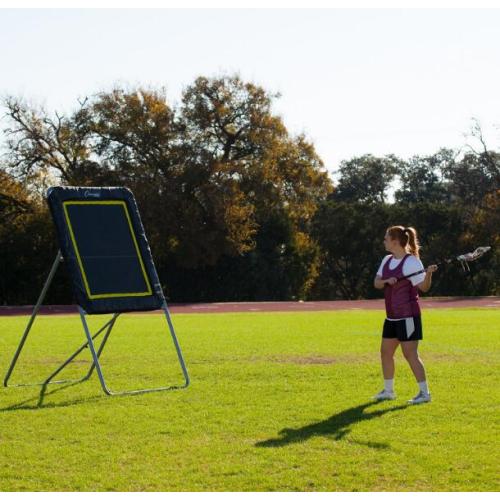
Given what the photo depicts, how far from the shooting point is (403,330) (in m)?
9.64

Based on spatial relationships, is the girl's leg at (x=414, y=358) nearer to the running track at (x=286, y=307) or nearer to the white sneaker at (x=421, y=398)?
the white sneaker at (x=421, y=398)

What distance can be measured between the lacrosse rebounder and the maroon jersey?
280 centimetres

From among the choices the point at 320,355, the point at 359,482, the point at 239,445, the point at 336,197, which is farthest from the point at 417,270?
the point at 336,197

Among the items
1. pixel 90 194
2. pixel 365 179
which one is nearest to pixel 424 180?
pixel 365 179

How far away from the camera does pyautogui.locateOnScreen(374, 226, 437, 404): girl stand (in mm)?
9609

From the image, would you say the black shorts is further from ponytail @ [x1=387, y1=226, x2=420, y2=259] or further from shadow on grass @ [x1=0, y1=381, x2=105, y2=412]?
shadow on grass @ [x1=0, y1=381, x2=105, y2=412]

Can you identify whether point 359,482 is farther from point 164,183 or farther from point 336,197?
point 336,197

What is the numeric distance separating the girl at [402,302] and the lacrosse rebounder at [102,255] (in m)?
2.63

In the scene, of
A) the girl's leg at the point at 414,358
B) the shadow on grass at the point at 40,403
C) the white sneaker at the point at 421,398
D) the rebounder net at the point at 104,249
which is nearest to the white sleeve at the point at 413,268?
the girl's leg at the point at 414,358

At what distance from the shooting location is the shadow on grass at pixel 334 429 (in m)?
7.58

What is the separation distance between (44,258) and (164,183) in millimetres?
7102

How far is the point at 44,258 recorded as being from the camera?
146ft

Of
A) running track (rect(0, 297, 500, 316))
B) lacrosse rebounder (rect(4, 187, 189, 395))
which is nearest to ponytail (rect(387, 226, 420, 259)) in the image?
lacrosse rebounder (rect(4, 187, 189, 395))

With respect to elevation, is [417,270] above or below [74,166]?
below
